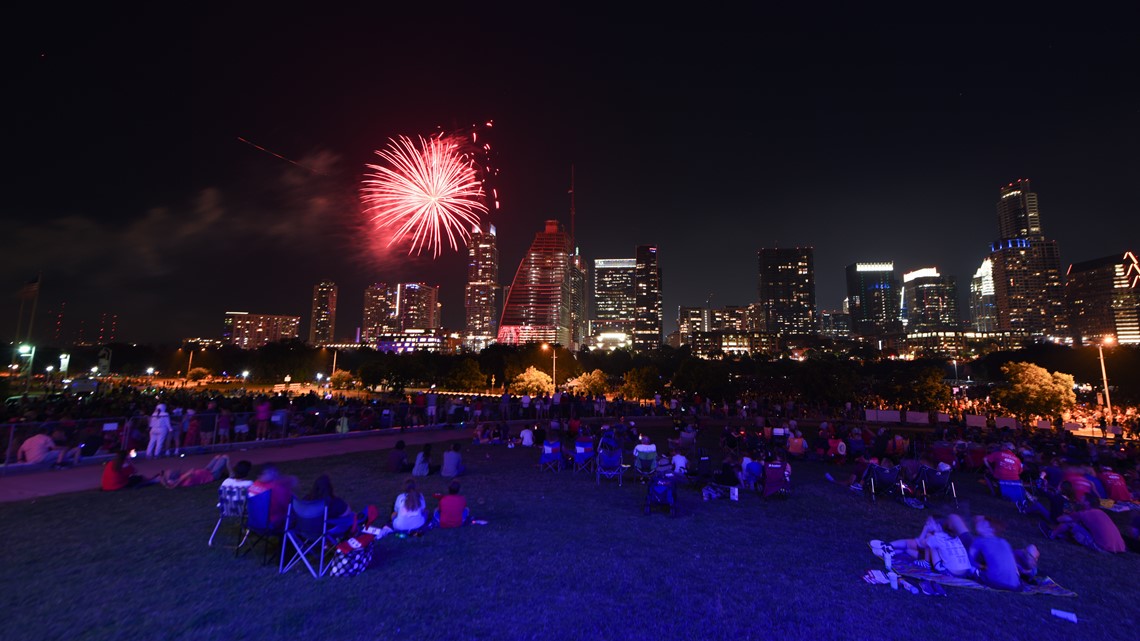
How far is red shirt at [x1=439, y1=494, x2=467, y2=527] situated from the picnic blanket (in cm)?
703

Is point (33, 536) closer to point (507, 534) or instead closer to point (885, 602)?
point (507, 534)

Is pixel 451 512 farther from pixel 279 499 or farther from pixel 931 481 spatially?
pixel 931 481

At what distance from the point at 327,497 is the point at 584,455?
350 inches

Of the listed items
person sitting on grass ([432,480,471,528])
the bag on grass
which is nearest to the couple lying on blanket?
person sitting on grass ([432,480,471,528])

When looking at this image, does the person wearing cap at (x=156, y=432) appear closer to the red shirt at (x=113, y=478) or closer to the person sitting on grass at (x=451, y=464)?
the red shirt at (x=113, y=478)

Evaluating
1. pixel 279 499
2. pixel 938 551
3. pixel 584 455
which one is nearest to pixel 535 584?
pixel 279 499

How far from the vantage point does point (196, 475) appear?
12164 millimetres

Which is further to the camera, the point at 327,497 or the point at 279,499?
the point at 279,499

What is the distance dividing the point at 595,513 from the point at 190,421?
14065 mm

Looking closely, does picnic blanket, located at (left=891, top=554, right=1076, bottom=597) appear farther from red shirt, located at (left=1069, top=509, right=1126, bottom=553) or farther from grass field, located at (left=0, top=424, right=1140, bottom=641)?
red shirt, located at (left=1069, top=509, right=1126, bottom=553)

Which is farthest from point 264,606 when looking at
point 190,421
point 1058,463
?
point 1058,463

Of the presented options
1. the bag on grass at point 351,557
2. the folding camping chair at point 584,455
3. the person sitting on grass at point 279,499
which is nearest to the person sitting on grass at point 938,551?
the bag on grass at point 351,557

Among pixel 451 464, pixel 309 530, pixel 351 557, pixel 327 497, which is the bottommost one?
pixel 351 557

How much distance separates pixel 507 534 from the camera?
350 inches
